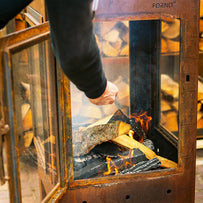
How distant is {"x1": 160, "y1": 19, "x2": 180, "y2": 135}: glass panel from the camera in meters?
1.62

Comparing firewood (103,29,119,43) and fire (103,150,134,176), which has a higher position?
firewood (103,29,119,43)

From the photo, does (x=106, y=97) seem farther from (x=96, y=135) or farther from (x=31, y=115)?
(x=96, y=135)

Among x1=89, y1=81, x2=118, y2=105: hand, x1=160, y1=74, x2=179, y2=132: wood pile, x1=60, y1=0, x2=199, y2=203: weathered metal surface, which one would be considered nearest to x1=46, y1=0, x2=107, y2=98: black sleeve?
x1=89, y1=81, x2=118, y2=105: hand

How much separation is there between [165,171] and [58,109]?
65 cm

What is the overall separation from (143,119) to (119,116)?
14 cm

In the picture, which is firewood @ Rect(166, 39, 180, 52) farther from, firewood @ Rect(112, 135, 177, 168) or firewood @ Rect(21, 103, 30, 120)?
firewood @ Rect(21, 103, 30, 120)

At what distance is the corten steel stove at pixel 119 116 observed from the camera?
4.13ft

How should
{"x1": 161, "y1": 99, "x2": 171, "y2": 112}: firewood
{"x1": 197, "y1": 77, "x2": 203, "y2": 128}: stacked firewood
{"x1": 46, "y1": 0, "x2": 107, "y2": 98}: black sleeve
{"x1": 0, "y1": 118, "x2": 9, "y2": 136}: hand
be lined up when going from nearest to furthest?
1. {"x1": 46, "y1": 0, "x2": 107, "y2": 98}: black sleeve
2. {"x1": 0, "y1": 118, "x2": 9, "y2": 136}: hand
3. {"x1": 161, "y1": 99, "x2": 171, "y2": 112}: firewood
4. {"x1": 197, "y1": 77, "x2": 203, "y2": 128}: stacked firewood

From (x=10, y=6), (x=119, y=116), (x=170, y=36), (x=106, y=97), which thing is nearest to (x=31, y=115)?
(x=106, y=97)

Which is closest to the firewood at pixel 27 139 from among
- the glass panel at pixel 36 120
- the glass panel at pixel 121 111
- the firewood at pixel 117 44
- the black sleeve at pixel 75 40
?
the glass panel at pixel 36 120

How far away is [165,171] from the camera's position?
1636mm

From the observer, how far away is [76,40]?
0.88 metres

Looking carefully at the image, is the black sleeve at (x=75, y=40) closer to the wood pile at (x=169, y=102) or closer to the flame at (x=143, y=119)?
the flame at (x=143, y=119)

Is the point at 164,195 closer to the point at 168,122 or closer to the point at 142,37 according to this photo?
the point at 168,122
